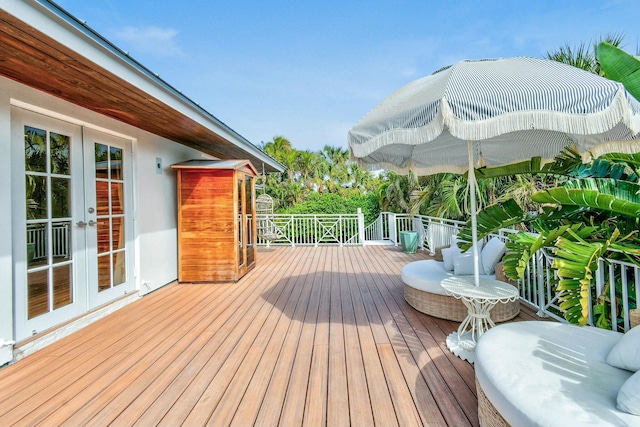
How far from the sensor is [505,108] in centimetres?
174

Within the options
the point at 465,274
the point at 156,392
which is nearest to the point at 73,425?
the point at 156,392

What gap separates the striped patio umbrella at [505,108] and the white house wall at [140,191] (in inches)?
109

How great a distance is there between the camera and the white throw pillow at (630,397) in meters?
1.12

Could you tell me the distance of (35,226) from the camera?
2697 mm

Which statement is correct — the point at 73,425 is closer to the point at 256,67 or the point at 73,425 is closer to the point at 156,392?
the point at 156,392

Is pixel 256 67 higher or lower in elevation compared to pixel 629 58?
higher

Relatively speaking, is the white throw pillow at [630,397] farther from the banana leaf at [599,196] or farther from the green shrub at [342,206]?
the green shrub at [342,206]

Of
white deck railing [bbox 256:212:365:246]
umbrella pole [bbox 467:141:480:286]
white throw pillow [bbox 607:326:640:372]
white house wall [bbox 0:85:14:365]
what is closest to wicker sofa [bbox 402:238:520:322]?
umbrella pole [bbox 467:141:480:286]

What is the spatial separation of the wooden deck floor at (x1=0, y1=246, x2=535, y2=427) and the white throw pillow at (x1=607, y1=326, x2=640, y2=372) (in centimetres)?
73

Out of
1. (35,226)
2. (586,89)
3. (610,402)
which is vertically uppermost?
(586,89)

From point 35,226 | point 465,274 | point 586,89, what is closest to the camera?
point 586,89

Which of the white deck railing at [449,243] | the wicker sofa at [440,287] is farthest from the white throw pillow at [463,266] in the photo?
the white deck railing at [449,243]

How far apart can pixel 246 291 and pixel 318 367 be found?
7.52 ft

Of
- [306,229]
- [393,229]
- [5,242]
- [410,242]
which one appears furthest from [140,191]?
[393,229]
